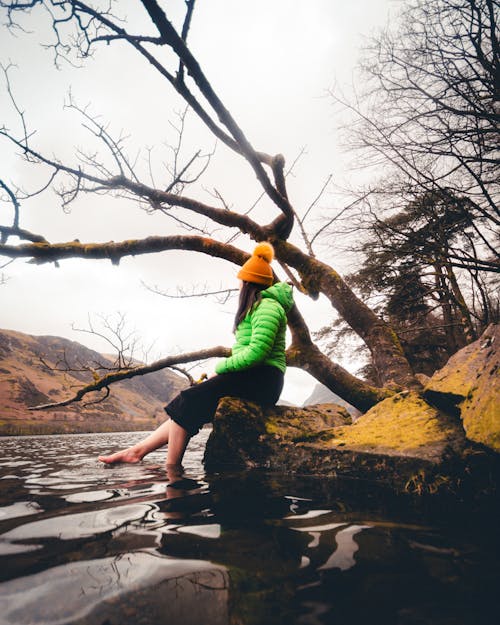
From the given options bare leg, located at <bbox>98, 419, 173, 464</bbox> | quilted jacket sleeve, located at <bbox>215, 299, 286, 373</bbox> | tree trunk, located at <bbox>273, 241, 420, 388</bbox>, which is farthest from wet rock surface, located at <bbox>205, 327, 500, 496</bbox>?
tree trunk, located at <bbox>273, 241, 420, 388</bbox>

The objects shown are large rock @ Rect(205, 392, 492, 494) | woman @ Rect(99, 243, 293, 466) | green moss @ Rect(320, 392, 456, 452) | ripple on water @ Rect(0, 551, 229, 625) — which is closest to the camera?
ripple on water @ Rect(0, 551, 229, 625)

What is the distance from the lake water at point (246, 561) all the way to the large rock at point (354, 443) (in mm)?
258

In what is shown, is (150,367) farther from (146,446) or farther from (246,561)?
(246,561)

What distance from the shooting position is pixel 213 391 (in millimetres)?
3084

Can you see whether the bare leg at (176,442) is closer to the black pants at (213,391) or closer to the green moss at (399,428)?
the black pants at (213,391)

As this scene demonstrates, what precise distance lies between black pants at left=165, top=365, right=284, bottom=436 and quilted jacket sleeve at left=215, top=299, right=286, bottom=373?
11.1 inches

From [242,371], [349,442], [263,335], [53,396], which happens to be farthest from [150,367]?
[53,396]

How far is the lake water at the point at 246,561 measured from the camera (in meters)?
0.75

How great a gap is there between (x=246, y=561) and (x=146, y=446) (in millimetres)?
2554

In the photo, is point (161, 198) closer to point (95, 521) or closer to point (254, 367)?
point (254, 367)

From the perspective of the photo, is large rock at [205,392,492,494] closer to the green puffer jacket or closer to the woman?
the woman

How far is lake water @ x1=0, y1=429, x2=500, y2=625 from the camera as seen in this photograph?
0.75 meters

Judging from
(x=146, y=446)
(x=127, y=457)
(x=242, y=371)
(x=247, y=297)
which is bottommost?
(x=127, y=457)

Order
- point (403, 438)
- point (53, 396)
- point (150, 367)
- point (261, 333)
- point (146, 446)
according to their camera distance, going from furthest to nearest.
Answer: point (53, 396) → point (150, 367) → point (146, 446) → point (261, 333) → point (403, 438)
